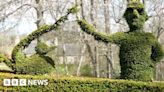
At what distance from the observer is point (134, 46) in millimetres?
10867

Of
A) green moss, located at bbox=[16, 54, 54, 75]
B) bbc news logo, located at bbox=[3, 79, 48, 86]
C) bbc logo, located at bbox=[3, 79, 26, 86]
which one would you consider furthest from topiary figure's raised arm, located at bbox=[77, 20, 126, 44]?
bbc logo, located at bbox=[3, 79, 26, 86]

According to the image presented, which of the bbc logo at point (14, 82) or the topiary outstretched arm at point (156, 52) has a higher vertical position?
the topiary outstretched arm at point (156, 52)

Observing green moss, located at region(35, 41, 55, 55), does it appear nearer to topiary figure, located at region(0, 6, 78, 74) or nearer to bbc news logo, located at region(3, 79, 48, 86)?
topiary figure, located at region(0, 6, 78, 74)

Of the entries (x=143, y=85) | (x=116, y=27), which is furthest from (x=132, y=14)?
(x=116, y=27)

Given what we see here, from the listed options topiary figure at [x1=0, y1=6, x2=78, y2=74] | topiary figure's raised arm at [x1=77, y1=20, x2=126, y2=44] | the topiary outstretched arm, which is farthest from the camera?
the topiary outstretched arm

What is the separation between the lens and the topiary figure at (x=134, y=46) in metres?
10.8

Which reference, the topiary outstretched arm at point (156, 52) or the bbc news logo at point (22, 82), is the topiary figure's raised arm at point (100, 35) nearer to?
the topiary outstretched arm at point (156, 52)

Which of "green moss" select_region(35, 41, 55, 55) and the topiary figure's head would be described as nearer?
the topiary figure's head

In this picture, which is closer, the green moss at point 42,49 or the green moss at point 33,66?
the green moss at point 33,66

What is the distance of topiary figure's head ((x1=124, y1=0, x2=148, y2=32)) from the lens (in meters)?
11.0

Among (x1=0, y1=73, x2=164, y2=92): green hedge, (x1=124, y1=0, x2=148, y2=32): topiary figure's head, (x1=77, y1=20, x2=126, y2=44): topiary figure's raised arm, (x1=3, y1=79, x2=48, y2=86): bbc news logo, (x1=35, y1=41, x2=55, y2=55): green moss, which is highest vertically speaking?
(x1=124, y1=0, x2=148, y2=32): topiary figure's head

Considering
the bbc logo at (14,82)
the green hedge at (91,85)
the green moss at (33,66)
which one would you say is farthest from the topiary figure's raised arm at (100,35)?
the bbc logo at (14,82)

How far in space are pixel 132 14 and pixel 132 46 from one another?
96 cm

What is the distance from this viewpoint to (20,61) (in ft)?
35.4
